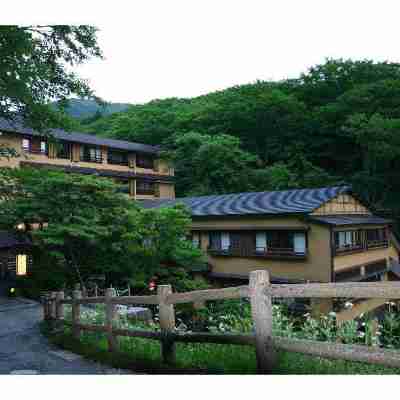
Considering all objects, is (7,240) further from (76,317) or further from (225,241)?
(76,317)

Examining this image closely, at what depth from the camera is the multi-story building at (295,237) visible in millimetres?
12430

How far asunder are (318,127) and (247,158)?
24.4 ft

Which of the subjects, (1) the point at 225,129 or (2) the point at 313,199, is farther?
(1) the point at 225,129

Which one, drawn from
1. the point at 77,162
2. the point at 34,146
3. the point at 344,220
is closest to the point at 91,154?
the point at 77,162

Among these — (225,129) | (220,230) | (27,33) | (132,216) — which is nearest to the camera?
(27,33)

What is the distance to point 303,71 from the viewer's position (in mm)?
32438

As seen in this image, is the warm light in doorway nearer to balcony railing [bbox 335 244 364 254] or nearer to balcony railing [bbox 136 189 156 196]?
balcony railing [bbox 136 189 156 196]

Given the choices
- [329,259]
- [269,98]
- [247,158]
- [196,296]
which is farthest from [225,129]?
[196,296]

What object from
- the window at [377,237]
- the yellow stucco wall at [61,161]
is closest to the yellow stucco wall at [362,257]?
the window at [377,237]

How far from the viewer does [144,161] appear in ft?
92.2

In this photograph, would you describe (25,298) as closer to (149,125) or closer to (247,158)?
(247,158)

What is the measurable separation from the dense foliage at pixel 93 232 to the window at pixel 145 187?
572 inches

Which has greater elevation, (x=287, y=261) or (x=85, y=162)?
(x=85, y=162)

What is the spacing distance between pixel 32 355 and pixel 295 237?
9.94 metres
